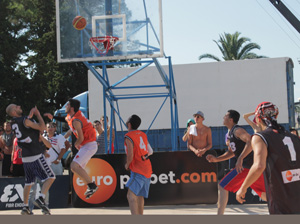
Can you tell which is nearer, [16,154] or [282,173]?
[282,173]

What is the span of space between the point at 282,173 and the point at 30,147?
477cm

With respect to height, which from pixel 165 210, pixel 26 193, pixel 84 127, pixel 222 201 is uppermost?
pixel 84 127

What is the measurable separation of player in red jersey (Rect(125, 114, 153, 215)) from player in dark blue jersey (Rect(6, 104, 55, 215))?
1.75 meters

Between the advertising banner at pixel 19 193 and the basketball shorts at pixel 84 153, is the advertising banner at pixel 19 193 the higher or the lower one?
the lower one

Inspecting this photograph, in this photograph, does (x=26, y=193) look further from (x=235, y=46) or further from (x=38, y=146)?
(x=235, y=46)

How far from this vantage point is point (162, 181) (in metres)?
9.30

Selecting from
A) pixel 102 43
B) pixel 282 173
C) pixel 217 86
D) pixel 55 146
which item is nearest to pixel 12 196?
pixel 55 146

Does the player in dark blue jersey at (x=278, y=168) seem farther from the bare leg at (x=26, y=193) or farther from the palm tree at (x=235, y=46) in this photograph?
the palm tree at (x=235, y=46)

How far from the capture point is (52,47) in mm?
36031

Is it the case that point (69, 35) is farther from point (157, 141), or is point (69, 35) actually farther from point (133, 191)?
point (157, 141)

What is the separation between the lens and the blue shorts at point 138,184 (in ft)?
20.9

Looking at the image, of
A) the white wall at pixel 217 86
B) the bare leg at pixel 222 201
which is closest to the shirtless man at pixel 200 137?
the bare leg at pixel 222 201

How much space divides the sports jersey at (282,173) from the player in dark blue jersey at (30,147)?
4.47 m

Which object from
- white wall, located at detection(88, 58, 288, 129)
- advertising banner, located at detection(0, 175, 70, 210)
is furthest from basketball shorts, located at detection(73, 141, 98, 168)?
white wall, located at detection(88, 58, 288, 129)
